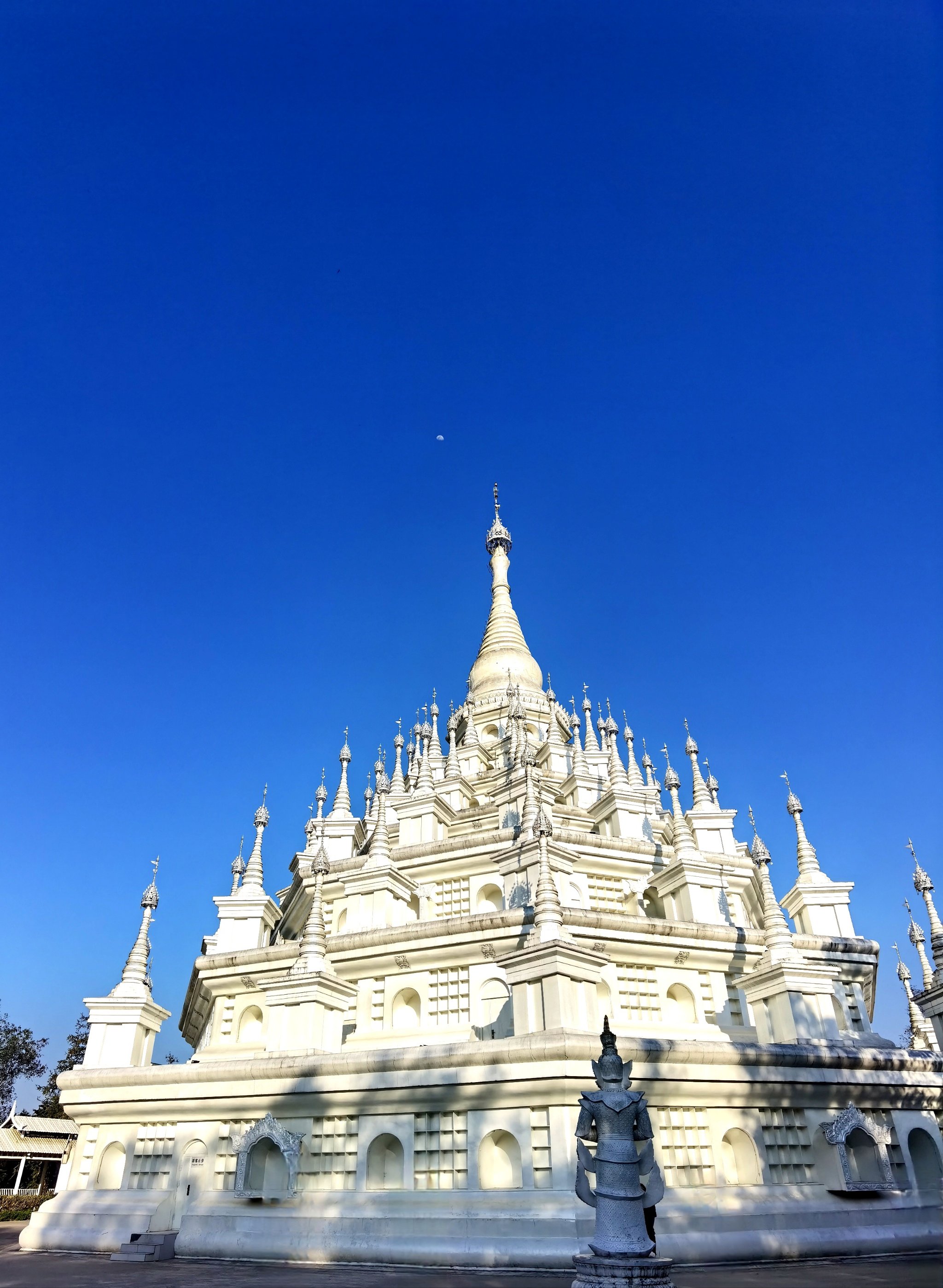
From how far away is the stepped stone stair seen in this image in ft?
62.5

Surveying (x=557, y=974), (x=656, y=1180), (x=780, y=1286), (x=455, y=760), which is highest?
(x=455, y=760)

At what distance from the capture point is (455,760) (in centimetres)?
3800

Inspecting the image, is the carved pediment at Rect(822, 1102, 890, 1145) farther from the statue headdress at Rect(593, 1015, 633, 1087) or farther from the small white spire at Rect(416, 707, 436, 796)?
the small white spire at Rect(416, 707, 436, 796)

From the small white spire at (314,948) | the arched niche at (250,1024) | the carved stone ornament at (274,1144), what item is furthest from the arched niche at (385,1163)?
the arched niche at (250,1024)

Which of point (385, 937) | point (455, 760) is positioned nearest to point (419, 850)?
point (385, 937)

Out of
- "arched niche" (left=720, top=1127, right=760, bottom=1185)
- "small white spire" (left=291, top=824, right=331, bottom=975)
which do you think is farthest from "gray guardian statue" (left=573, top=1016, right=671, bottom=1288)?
"small white spire" (left=291, top=824, right=331, bottom=975)

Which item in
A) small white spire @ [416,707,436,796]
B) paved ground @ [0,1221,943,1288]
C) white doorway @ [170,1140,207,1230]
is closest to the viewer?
paved ground @ [0,1221,943,1288]

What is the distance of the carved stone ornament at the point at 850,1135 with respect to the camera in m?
19.5

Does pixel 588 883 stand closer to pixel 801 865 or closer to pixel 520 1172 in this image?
pixel 801 865

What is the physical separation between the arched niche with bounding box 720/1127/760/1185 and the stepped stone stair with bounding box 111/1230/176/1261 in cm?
1303

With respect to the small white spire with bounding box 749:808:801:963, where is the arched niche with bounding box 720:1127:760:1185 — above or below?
below

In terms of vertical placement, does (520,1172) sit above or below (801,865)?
below

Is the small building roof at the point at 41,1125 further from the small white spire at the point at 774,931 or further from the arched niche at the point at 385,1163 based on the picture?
the small white spire at the point at 774,931

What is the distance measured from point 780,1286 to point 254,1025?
20535mm
